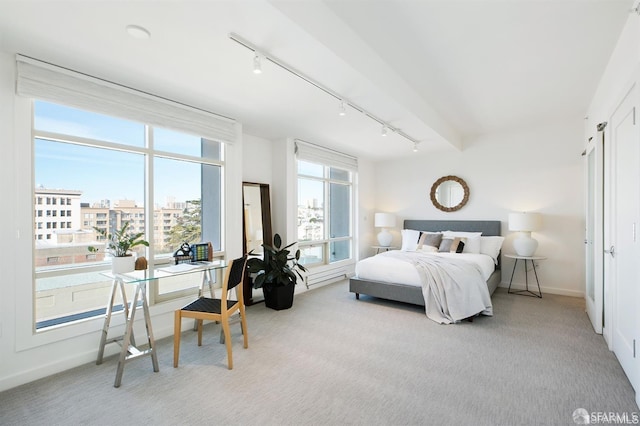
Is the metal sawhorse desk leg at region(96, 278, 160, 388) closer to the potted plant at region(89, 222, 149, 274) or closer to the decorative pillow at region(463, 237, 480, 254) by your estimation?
the potted plant at region(89, 222, 149, 274)

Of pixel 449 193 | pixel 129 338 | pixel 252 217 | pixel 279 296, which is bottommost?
pixel 279 296

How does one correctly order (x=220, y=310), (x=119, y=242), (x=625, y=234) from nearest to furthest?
(x=625, y=234) < (x=220, y=310) < (x=119, y=242)

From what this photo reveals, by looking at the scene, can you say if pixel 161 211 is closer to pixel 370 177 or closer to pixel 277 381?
pixel 277 381

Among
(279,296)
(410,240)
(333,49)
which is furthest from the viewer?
(410,240)

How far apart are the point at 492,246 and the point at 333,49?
14.0ft

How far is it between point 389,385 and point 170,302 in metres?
2.38

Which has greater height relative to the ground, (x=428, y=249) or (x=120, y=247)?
(x=120, y=247)

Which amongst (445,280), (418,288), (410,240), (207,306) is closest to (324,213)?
(410,240)

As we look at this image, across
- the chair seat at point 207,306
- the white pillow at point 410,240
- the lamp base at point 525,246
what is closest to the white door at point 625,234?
the lamp base at point 525,246

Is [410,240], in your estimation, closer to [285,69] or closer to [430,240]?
[430,240]

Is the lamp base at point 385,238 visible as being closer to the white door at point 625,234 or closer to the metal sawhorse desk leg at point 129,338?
the white door at point 625,234

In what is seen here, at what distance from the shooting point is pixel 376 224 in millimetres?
6250

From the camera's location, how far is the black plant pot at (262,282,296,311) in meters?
4.01

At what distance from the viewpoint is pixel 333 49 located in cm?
219
